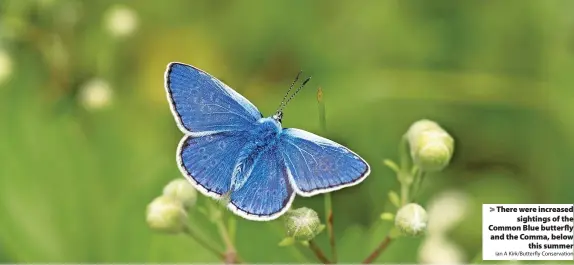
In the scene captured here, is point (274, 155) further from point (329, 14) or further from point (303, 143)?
point (329, 14)

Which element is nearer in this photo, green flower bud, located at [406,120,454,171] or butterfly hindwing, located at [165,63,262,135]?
butterfly hindwing, located at [165,63,262,135]

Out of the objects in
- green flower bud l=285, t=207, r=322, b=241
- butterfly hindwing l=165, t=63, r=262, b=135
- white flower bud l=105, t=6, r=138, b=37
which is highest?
white flower bud l=105, t=6, r=138, b=37

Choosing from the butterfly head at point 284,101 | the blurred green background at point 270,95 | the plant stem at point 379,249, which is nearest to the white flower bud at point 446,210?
the blurred green background at point 270,95

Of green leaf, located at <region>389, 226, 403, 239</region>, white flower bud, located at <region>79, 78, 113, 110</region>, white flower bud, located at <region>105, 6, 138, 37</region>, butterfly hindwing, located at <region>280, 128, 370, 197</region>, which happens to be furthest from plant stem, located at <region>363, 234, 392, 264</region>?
white flower bud, located at <region>105, 6, 138, 37</region>

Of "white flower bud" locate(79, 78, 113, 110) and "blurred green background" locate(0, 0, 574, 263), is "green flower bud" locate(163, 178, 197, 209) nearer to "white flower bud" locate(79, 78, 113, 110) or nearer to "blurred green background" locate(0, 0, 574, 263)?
"blurred green background" locate(0, 0, 574, 263)

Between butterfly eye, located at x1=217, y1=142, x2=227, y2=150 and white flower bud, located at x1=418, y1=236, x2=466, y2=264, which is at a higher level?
butterfly eye, located at x1=217, y1=142, x2=227, y2=150

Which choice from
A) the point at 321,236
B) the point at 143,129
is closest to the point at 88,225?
the point at 143,129

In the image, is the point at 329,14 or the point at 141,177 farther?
the point at 329,14
